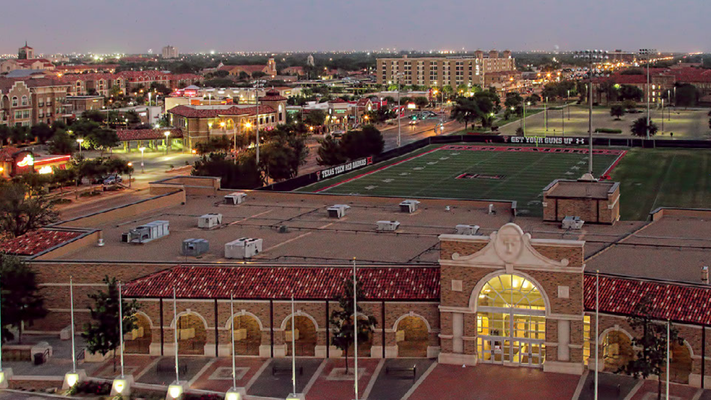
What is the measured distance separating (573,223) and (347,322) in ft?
61.2

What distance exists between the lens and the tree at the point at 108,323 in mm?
37094

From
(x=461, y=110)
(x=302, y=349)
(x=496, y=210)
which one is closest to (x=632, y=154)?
(x=461, y=110)

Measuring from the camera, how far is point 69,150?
11856 centimetres

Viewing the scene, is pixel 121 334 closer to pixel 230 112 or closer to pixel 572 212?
pixel 572 212

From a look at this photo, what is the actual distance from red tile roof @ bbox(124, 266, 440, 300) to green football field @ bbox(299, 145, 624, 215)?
115 feet

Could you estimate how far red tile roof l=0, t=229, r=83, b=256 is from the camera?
44406mm

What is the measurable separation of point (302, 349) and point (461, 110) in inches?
4587

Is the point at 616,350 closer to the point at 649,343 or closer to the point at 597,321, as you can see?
the point at 597,321

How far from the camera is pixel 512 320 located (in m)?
36.5

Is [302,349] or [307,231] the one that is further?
[307,231]

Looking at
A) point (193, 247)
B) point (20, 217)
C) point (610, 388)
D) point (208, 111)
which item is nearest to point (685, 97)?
point (208, 111)

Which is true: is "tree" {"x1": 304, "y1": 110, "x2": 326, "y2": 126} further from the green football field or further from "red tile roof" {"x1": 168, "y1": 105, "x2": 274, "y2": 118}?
the green football field

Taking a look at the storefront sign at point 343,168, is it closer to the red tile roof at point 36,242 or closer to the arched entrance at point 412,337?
the red tile roof at point 36,242

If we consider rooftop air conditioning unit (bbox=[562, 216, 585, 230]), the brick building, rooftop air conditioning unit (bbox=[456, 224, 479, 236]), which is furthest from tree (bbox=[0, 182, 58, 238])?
rooftop air conditioning unit (bbox=[562, 216, 585, 230])
